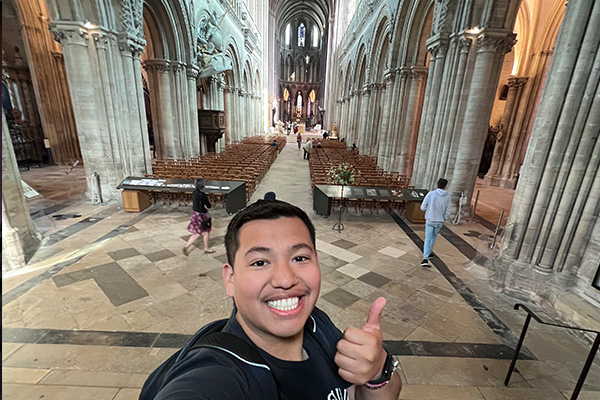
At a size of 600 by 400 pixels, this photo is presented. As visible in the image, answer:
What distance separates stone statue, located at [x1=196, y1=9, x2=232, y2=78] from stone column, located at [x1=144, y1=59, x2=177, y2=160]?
2.68 meters

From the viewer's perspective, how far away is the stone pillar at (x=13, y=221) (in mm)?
5570

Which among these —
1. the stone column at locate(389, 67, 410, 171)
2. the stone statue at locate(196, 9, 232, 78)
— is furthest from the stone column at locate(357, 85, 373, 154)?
the stone statue at locate(196, 9, 232, 78)

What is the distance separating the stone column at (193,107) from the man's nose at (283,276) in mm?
15344

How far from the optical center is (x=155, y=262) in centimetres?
604

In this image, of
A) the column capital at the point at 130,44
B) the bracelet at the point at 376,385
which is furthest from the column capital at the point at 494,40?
the column capital at the point at 130,44

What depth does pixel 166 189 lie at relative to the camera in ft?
28.0

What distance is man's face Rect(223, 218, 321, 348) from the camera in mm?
1630

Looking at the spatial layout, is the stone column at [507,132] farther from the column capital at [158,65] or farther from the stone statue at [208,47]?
the column capital at [158,65]

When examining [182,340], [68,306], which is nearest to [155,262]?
Answer: [68,306]

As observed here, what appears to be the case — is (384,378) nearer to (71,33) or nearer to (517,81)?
(71,33)

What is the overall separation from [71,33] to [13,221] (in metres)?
5.74

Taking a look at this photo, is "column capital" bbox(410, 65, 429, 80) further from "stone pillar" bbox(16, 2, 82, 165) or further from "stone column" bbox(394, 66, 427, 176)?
"stone pillar" bbox(16, 2, 82, 165)

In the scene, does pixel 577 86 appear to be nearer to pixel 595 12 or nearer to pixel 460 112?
pixel 595 12

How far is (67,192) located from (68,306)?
25.1 feet
